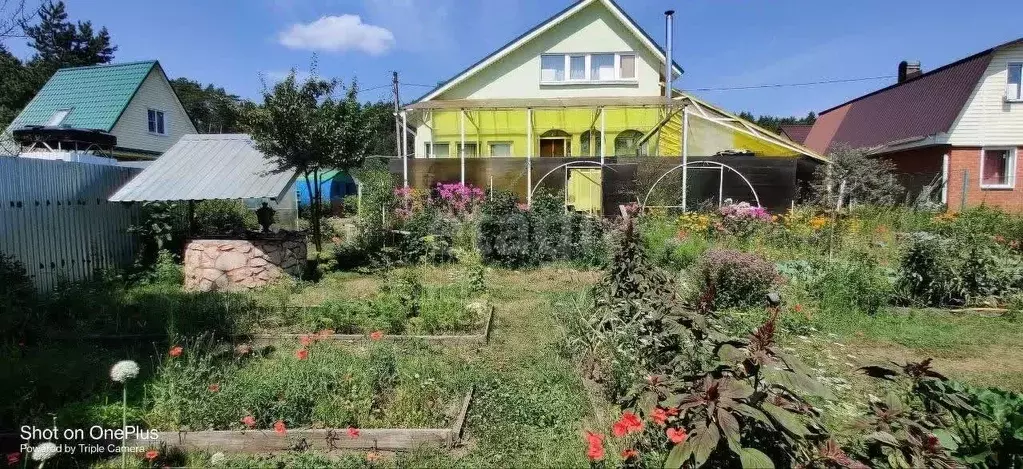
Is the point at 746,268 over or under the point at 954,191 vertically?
under

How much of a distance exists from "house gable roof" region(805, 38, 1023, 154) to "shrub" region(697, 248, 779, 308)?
1580cm

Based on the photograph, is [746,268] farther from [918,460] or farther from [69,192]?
[69,192]

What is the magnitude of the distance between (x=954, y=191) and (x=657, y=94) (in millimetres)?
10286

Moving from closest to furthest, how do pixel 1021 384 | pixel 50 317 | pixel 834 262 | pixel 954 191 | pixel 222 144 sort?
pixel 1021 384 → pixel 50 317 → pixel 834 262 → pixel 222 144 → pixel 954 191

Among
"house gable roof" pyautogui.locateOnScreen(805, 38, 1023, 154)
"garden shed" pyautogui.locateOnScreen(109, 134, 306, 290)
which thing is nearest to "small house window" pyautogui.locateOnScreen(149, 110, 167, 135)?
"garden shed" pyautogui.locateOnScreen(109, 134, 306, 290)

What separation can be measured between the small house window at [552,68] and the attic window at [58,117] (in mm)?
21625

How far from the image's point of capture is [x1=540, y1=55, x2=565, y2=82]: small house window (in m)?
21.2

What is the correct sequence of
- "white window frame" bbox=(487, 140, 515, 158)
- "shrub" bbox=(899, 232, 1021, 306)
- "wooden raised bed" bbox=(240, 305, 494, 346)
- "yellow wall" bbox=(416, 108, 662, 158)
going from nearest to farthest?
"wooden raised bed" bbox=(240, 305, 494, 346), "shrub" bbox=(899, 232, 1021, 306), "yellow wall" bbox=(416, 108, 662, 158), "white window frame" bbox=(487, 140, 515, 158)

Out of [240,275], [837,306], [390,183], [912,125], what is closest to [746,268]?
[837,306]

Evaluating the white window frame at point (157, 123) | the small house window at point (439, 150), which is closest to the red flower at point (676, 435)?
the small house window at point (439, 150)

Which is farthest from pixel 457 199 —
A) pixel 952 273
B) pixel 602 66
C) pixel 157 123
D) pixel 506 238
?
pixel 157 123

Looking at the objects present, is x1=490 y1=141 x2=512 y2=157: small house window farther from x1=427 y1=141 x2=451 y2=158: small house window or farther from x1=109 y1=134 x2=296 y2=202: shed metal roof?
x1=109 y1=134 x2=296 y2=202: shed metal roof

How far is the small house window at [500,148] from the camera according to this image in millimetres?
21109

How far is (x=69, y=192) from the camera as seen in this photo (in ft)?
27.9
